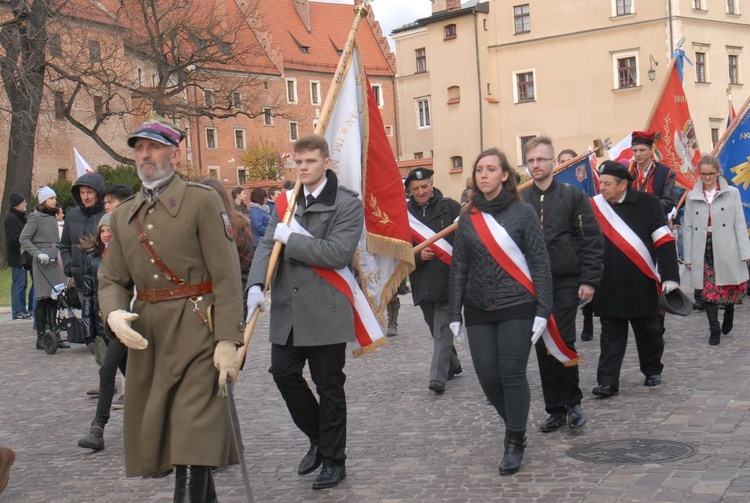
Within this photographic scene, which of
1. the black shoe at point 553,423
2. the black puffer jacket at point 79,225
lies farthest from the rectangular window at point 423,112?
the black shoe at point 553,423

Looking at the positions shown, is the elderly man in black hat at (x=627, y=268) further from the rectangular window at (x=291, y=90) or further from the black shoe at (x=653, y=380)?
the rectangular window at (x=291, y=90)

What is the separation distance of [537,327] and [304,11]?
87.2 meters

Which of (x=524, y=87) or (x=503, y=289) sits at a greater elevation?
(x=524, y=87)

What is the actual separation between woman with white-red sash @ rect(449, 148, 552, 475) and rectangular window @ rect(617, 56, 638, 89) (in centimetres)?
5083

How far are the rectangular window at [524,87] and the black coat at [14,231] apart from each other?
46.2m

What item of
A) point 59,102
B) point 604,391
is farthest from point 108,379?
point 59,102

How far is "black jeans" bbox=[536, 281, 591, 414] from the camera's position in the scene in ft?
23.9

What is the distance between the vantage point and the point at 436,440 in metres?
7.28

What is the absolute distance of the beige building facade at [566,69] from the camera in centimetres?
5484

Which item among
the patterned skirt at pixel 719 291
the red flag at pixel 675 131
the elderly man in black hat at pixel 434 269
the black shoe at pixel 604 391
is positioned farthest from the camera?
the red flag at pixel 675 131

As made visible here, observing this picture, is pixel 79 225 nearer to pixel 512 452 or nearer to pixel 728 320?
pixel 512 452

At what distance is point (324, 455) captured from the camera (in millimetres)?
6301

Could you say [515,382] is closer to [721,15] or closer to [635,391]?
[635,391]

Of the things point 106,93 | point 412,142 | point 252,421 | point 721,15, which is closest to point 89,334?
point 252,421
